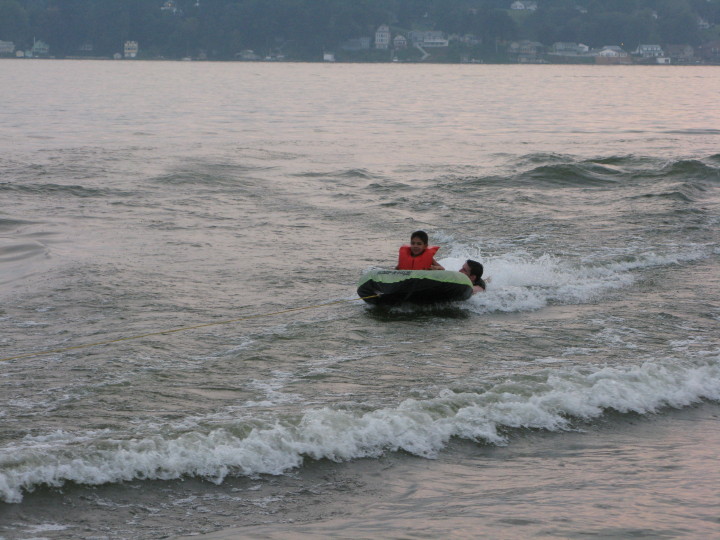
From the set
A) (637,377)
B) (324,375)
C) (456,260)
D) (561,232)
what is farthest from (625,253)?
(324,375)

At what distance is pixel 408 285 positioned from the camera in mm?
11602

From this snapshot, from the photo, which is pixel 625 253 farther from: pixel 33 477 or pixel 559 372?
pixel 33 477

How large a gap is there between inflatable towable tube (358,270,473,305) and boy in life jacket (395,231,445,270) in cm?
35

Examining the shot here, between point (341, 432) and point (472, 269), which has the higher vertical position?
point (472, 269)

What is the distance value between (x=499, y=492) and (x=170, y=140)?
2658 cm

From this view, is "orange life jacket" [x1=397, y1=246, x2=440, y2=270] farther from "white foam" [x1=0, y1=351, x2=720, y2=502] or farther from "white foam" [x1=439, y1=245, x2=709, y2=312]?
"white foam" [x1=0, y1=351, x2=720, y2=502]

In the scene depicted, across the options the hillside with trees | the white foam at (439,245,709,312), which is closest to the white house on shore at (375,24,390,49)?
the hillside with trees

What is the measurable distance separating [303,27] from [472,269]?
15477cm

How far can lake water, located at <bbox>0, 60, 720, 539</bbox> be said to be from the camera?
6438 mm

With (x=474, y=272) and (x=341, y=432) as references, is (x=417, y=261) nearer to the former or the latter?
(x=474, y=272)

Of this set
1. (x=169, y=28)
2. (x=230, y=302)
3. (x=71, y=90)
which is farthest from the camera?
(x=169, y=28)

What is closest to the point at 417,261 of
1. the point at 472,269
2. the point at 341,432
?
the point at 472,269


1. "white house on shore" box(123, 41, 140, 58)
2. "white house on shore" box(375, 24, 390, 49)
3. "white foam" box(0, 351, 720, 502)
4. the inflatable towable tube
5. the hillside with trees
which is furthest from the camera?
"white house on shore" box(375, 24, 390, 49)

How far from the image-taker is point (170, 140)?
103 feet
